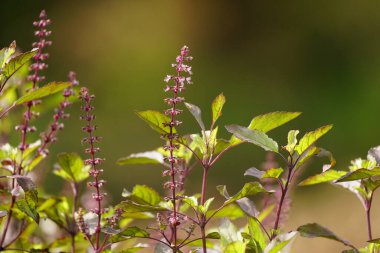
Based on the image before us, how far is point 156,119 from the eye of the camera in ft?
2.67

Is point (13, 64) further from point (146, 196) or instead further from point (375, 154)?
point (375, 154)

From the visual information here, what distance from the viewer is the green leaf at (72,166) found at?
105 cm

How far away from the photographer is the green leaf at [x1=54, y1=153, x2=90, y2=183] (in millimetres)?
1055

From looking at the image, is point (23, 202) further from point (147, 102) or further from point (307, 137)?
point (147, 102)

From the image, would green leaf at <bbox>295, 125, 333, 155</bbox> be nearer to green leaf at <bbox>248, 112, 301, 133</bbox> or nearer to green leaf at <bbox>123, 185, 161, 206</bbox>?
green leaf at <bbox>248, 112, 301, 133</bbox>

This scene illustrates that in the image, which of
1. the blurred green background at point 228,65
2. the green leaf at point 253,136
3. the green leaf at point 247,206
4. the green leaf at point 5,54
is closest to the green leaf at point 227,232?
the green leaf at point 247,206

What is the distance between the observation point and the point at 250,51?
5.88m

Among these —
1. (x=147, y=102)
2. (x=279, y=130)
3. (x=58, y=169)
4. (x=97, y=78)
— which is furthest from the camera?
(x=97, y=78)

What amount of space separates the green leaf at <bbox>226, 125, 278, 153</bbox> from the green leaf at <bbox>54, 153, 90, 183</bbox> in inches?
13.7

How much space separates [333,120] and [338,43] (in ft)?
3.64

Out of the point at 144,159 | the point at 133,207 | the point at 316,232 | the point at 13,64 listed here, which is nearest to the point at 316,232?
the point at 316,232

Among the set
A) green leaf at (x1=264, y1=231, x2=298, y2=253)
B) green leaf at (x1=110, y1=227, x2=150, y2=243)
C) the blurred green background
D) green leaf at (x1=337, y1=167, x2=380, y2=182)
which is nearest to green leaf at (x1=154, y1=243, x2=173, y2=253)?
green leaf at (x1=110, y1=227, x2=150, y2=243)

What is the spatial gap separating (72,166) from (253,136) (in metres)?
0.39

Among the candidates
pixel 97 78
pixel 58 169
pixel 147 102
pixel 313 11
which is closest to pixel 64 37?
pixel 97 78
